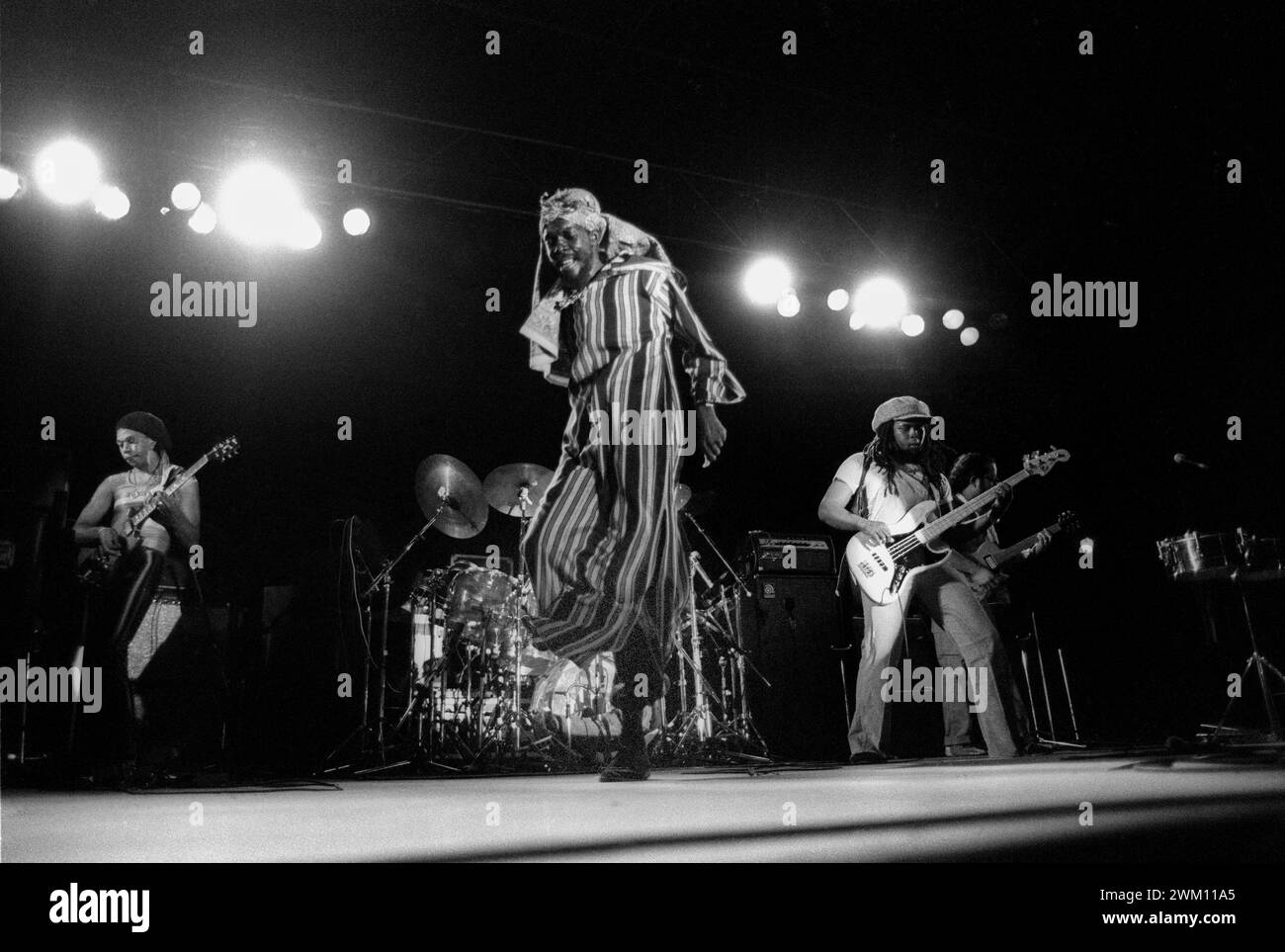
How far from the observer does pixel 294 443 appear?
18.5 ft

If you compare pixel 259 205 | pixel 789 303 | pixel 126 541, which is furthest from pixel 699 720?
pixel 259 205

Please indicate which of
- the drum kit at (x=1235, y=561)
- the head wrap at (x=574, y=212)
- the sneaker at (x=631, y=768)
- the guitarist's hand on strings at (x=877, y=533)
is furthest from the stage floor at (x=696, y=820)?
the head wrap at (x=574, y=212)

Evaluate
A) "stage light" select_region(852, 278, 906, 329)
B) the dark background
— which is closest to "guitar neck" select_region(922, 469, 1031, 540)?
the dark background

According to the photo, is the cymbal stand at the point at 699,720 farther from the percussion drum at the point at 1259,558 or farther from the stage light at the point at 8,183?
the stage light at the point at 8,183

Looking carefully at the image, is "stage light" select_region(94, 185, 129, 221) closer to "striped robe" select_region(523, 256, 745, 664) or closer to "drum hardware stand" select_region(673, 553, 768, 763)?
"striped robe" select_region(523, 256, 745, 664)

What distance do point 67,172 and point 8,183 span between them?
26 centimetres

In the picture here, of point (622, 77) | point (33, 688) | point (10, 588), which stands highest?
point (622, 77)

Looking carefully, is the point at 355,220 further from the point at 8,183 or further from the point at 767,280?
the point at 767,280

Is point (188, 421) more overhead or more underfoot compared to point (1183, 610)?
more overhead

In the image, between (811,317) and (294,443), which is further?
(811,317)

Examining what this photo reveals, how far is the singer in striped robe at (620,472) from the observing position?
3607 millimetres
